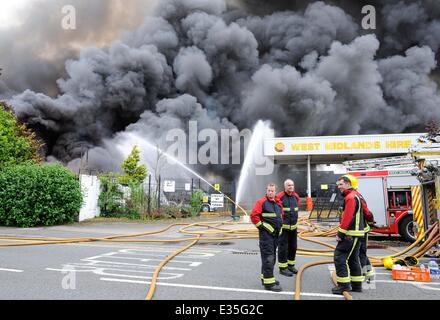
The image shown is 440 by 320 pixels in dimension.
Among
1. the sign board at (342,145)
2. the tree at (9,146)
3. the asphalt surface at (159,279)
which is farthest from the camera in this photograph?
the sign board at (342,145)

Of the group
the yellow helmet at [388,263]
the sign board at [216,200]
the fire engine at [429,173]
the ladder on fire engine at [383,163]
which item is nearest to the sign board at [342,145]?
the sign board at [216,200]

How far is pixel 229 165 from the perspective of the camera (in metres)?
39.0

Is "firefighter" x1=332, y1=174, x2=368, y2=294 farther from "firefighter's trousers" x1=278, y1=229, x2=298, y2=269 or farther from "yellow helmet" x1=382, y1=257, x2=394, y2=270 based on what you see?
"yellow helmet" x1=382, y1=257, x2=394, y2=270

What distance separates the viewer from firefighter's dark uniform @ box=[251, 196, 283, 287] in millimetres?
4281

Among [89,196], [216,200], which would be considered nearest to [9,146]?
[89,196]

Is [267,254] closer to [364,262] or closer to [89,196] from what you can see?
[364,262]

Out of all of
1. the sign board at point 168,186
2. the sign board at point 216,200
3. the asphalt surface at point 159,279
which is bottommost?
the asphalt surface at point 159,279

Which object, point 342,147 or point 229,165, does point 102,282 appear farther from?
point 229,165

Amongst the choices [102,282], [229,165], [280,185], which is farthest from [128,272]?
[229,165]

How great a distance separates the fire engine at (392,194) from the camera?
872cm

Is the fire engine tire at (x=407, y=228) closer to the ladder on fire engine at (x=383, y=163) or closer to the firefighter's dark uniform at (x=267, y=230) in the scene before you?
the ladder on fire engine at (x=383, y=163)

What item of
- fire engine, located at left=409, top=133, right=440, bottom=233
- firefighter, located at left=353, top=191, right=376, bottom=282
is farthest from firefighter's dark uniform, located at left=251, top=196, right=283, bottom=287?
fire engine, located at left=409, top=133, right=440, bottom=233

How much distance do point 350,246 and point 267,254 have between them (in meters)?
1.00

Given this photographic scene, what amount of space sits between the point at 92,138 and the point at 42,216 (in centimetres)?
3748
